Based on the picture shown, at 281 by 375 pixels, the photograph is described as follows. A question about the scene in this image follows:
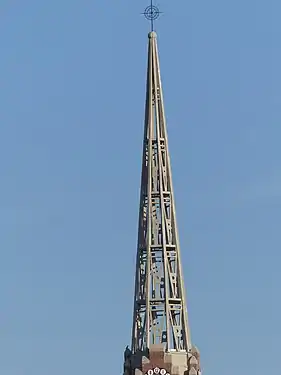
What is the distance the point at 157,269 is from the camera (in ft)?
444

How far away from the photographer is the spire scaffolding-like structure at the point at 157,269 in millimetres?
132500

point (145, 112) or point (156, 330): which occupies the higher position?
point (145, 112)

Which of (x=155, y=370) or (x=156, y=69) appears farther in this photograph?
(x=156, y=69)

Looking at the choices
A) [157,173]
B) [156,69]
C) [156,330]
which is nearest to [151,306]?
[156,330]

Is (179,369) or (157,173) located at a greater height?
(157,173)

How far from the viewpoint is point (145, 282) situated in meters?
135

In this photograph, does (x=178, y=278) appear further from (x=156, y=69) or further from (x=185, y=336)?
(x=156, y=69)

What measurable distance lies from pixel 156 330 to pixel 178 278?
15.8 feet

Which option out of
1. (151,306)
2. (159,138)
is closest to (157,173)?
(159,138)

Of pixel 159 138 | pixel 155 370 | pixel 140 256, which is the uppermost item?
pixel 159 138

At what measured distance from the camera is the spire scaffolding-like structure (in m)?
132

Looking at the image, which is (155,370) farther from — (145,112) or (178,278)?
(145,112)

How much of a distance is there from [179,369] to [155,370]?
2.01m

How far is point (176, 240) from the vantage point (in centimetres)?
13638
